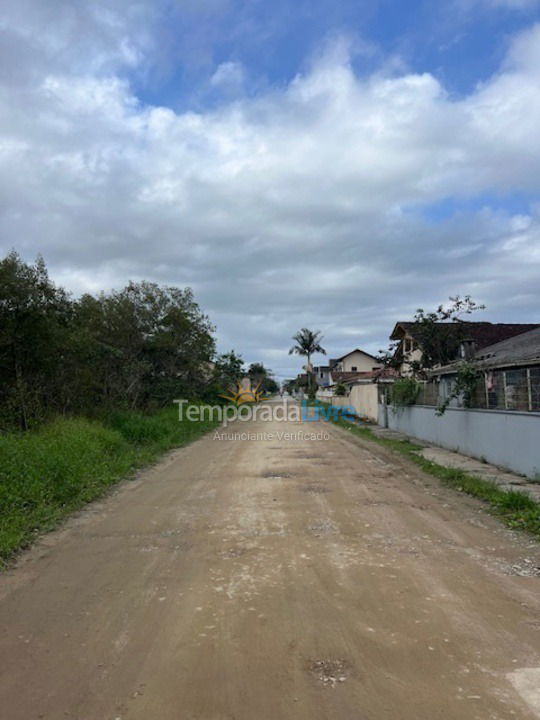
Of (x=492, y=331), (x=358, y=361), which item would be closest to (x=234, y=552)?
(x=492, y=331)

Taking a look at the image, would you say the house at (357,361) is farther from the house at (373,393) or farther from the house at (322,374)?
the house at (373,393)

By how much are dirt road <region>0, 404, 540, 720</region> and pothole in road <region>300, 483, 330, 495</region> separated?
1.18 meters

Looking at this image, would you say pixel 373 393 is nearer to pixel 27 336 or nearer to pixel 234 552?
pixel 27 336

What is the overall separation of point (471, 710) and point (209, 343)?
1056 inches

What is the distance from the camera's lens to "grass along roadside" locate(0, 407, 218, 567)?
23.9ft

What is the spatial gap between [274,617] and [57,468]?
6.56 meters

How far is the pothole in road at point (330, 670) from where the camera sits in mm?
3354

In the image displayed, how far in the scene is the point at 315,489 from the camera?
9672mm

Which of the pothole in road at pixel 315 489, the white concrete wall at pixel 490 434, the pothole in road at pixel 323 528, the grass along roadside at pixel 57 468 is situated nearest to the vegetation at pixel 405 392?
the white concrete wall at pixel 490 434

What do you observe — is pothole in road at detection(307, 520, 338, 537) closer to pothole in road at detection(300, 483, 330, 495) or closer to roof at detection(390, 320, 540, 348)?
pothole in road at detection(300, 483, 330, 495)

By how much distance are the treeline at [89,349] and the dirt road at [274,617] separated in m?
5.85

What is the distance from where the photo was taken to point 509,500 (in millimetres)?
8414

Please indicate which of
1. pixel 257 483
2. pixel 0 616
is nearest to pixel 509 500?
pixel 257 483

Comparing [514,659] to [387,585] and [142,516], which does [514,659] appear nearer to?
[387,585]
